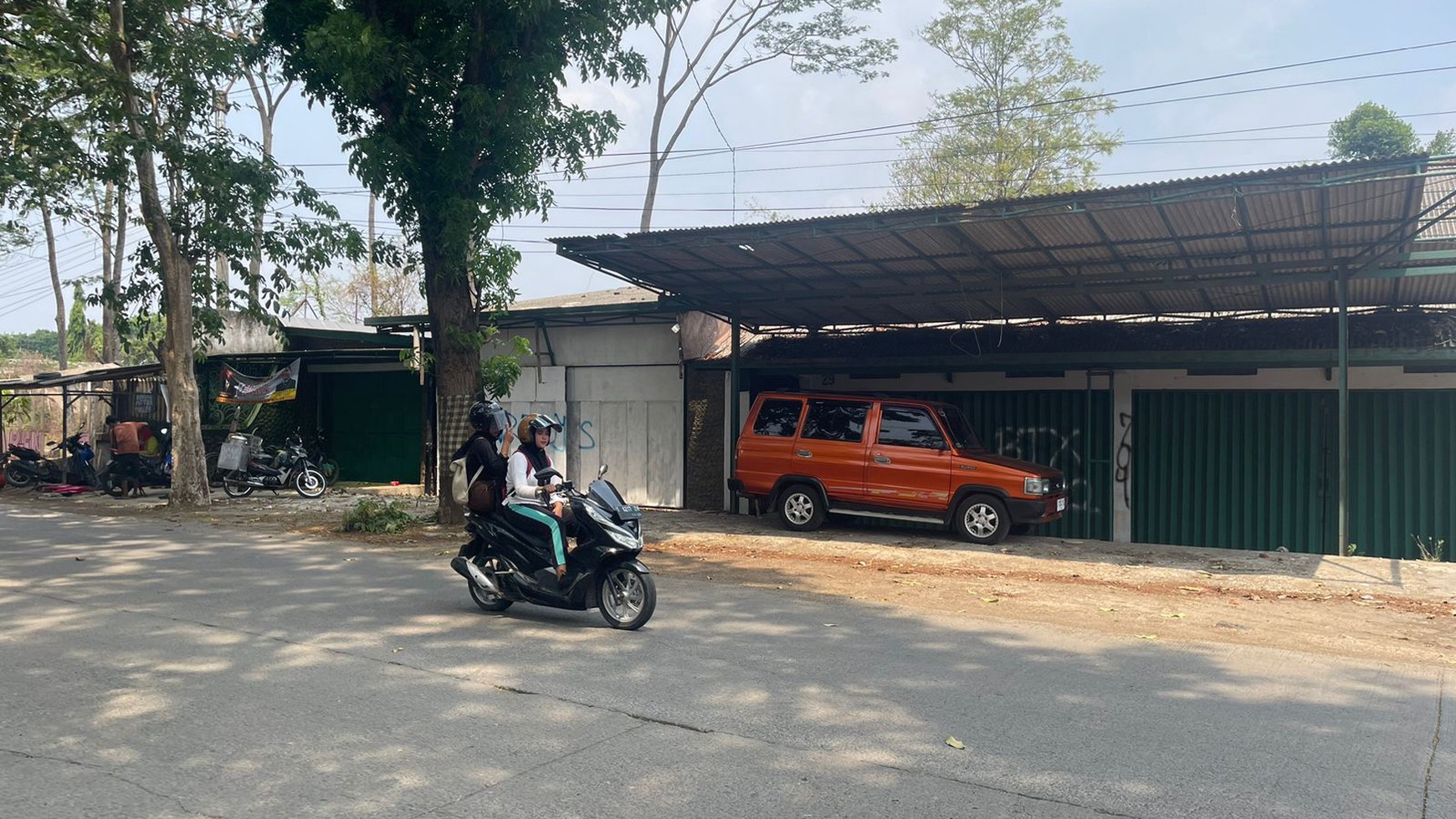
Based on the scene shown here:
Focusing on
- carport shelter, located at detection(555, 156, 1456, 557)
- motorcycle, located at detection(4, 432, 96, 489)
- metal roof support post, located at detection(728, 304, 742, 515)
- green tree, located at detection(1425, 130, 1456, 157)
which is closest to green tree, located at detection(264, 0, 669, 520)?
carport shelter, located at detection(555, 156, 1456, 557)

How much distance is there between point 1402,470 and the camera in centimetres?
1357

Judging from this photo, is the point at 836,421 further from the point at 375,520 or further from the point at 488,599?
the point at 488,599

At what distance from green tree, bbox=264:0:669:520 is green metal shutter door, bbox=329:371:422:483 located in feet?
A: 29.8

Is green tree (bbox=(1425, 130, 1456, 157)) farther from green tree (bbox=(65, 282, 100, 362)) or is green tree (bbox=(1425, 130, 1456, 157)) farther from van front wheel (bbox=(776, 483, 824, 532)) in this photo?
green tree (bbox=(65, 282, 100, 362))

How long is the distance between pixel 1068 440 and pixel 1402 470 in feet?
13.9

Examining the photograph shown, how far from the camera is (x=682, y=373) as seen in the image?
719 inches

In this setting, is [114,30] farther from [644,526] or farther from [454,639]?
[454,639]

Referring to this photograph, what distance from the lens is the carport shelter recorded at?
1170cm

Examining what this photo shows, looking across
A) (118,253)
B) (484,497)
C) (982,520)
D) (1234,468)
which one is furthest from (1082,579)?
(118,253)

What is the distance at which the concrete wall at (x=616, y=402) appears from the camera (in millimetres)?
18531

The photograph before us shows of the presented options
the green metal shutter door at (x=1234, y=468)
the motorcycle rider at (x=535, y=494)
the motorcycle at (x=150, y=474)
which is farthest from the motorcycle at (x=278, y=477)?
the green metal shutter door at (x=1234, y=468)

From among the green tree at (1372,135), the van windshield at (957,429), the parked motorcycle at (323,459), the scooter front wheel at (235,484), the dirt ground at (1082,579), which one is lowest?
the dirt ground at (1082,579)

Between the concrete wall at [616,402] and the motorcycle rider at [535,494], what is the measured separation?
32.8 ft

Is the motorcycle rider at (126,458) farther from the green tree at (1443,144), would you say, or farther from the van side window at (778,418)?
the green tree at (1443,144)
